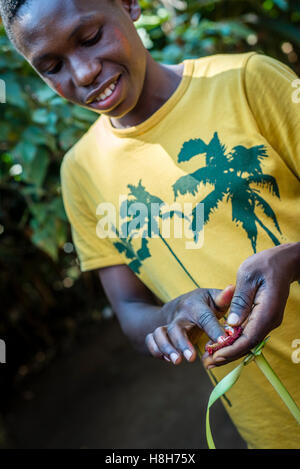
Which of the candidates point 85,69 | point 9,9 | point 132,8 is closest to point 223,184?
point 85,69

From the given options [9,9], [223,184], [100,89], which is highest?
[9,9]

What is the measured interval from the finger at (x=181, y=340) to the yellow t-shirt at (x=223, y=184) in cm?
23

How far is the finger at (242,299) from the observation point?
868mm

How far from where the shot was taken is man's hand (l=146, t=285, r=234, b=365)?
934 mm

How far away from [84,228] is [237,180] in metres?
0.54

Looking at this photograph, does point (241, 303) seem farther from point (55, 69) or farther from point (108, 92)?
point (55, 69)

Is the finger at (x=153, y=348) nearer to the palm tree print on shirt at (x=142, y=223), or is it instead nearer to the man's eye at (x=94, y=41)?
the palm tree print on shirt at (x=142, y=223)

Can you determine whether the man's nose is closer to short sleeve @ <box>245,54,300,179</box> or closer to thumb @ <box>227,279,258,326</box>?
short sleeve @ <box>245,54,300,179</box>

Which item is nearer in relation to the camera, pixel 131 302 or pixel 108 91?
pixel 108 91

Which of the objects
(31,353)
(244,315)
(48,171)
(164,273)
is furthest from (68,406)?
(244,315)

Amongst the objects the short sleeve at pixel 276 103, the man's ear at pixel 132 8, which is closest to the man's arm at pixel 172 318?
the short sleeve at pixel 276 103

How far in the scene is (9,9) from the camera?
3.64 ft

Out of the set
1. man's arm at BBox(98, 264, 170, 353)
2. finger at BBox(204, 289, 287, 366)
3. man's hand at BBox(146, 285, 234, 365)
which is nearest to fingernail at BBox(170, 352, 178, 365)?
man's hand at BBox(146, 285, 234, 365)

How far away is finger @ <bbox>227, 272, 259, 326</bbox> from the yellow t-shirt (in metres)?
0.25
